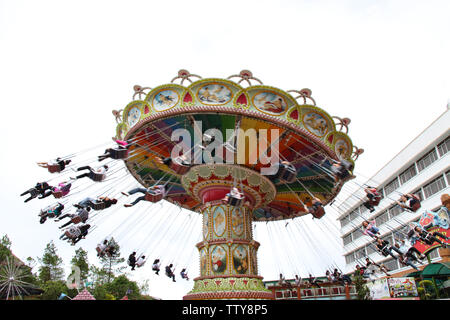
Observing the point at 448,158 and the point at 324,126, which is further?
the point at 448,158

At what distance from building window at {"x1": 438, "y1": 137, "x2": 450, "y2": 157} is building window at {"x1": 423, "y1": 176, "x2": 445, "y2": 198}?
1.65 metres

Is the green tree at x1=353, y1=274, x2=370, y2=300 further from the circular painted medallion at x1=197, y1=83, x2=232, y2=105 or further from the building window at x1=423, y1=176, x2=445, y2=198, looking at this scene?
the circular painted medallion at x1=197, y1=83, x2=232, y2=105

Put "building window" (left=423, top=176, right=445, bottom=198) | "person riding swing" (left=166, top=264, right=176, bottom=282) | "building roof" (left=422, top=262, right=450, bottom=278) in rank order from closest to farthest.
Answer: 1. "person riding swing" (left=166, top=264, right=176, bottom=282)
2. "building roof" (left=422, top=262, right=450, bottom=278)
3. "building window" (left=423, top=176, right=445, bottom=198)

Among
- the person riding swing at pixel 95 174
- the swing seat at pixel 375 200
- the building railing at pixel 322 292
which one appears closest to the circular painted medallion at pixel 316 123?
the swing seat at pixel 375 200

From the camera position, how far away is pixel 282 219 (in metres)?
16.3

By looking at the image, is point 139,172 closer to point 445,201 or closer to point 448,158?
point 445,201

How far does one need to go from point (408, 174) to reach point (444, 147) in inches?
204

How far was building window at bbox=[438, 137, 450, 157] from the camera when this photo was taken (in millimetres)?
21753

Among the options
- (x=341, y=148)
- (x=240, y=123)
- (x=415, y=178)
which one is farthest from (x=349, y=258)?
(x=240, y=123)

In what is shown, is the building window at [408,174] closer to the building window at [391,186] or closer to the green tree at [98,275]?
the building window at [391,186]

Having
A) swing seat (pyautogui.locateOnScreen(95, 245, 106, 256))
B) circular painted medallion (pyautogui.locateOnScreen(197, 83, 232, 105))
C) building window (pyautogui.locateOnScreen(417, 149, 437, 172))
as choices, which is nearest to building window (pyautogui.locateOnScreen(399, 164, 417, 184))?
building window (pyautogui.locateOnScreen(417, 149, 437, 172))

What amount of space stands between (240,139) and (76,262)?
37.2 metres

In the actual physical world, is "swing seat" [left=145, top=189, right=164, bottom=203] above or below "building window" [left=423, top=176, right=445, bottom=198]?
below
